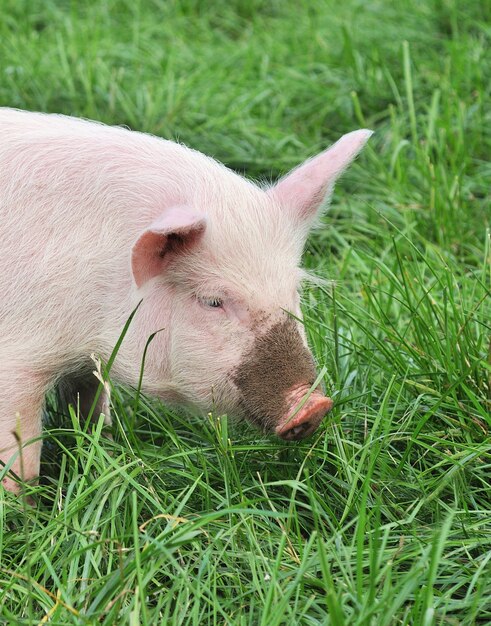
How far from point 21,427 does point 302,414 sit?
0.99 metres

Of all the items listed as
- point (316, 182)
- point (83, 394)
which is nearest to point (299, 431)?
point (316, 182)

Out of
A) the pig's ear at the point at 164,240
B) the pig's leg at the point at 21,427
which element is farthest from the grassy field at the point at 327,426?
the pig's ear at the point at 164,240

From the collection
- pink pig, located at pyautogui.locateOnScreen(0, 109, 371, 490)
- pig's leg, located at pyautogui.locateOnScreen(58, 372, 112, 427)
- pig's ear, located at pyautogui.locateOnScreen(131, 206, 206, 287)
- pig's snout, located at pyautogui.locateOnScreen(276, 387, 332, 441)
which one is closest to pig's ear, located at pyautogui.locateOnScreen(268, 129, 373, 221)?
pink pig, located at pyautogui.locateOnScreen(0, 109, 371, 490)

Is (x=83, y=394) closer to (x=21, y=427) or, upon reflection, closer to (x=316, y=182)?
(x=21, y=427)

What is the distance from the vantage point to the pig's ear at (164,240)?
11.3 ft

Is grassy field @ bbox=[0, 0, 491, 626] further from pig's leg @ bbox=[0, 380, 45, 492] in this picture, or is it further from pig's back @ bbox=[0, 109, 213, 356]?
pig's back @ bbox=[0, 109, 213, 356]

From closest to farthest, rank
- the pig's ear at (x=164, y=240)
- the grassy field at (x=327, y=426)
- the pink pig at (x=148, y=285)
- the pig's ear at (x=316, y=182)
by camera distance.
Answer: the grassy field at (x=327, y=426) < the pig's ear at (x=164, y=240) < the pink pig at (x=148, y=285) < the pig's ear at (x=316, y=182)

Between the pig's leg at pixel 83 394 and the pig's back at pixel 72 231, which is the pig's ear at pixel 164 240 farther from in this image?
the pig's leg at pixel 83 394

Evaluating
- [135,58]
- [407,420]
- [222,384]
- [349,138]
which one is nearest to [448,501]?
[407,420]

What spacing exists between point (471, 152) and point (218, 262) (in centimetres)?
307

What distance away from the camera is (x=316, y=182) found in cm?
396

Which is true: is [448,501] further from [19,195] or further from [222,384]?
[19,195]

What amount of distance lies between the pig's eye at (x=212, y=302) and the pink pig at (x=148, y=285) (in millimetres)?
12

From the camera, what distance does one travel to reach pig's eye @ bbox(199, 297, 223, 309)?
3.65 meters
